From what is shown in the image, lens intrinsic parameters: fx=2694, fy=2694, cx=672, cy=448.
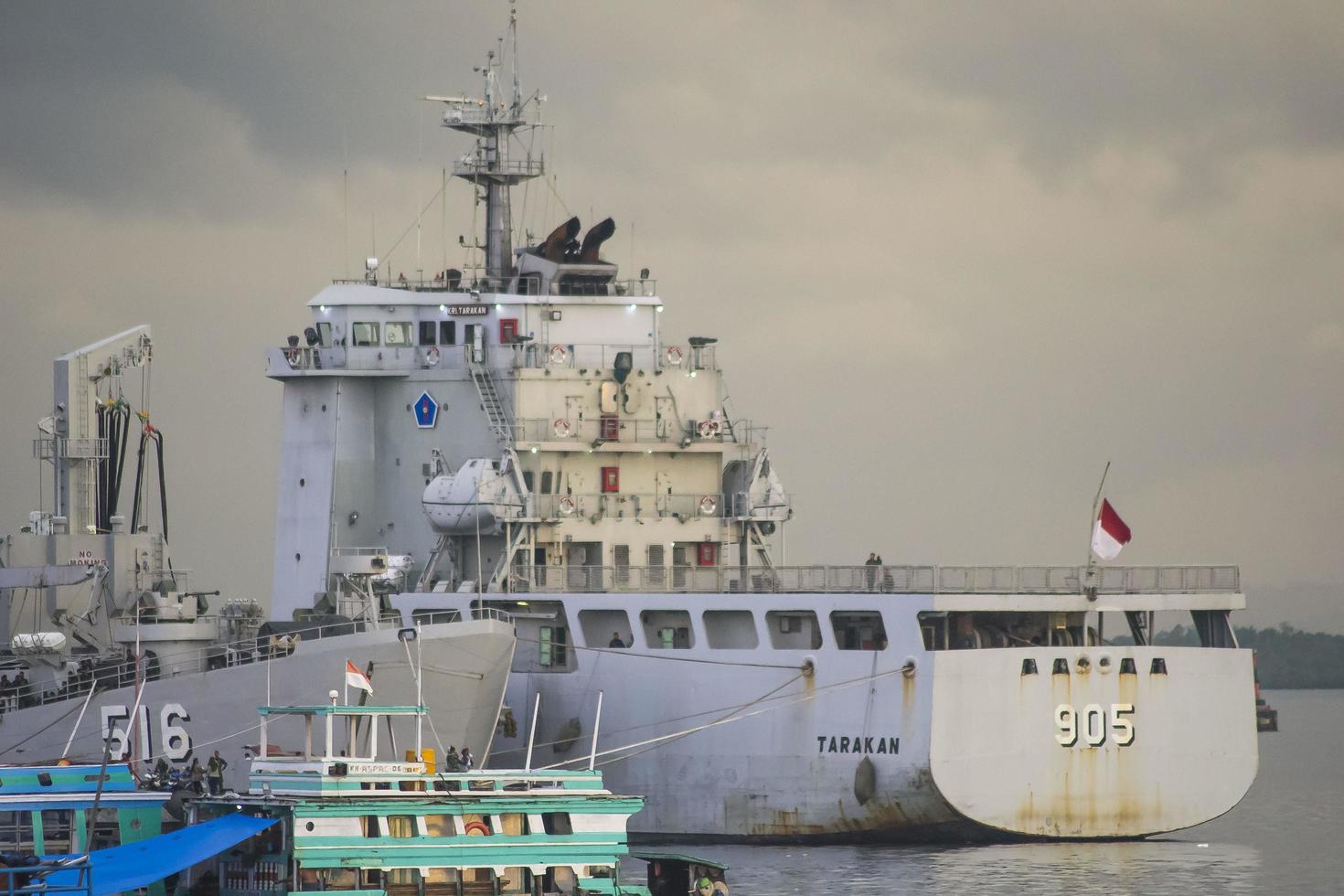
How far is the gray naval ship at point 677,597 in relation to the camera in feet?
149

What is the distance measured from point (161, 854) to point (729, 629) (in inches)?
552

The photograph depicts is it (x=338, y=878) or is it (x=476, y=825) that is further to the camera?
(x=476, y=825)

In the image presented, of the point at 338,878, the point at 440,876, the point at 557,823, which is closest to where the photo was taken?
the point at 338,878

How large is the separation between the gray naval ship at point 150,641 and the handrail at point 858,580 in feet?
5.42

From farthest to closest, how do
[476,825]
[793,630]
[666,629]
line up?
[666,629] → [793,630] → [476,825]

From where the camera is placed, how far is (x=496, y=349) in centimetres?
5178

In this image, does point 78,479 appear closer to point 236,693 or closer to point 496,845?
point 236,693

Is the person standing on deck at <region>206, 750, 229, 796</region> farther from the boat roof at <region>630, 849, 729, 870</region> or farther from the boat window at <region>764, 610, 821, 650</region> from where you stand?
the boat window at <region>764, 610, 821, 650</region>

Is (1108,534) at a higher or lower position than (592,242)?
lower

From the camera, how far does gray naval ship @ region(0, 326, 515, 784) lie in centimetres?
4444

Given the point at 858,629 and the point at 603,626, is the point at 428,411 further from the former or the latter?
the point at 858,629

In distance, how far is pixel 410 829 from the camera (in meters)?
36.6

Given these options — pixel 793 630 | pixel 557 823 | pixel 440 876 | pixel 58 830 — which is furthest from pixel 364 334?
pixel 440 876

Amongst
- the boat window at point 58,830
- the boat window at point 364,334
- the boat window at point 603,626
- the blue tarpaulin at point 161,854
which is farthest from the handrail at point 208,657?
the blue tarpaulin at point 161,854
